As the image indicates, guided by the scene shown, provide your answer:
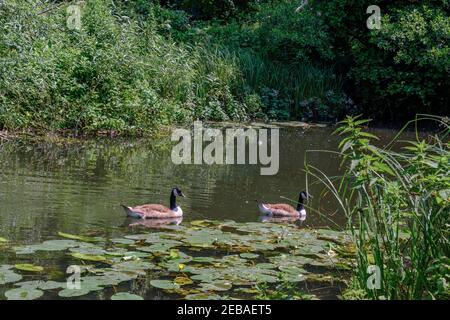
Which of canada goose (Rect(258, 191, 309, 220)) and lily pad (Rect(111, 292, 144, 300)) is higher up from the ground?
canada goose (Rect(258, 191, 309, 220))

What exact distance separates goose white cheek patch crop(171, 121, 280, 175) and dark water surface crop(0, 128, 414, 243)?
0.80 feet

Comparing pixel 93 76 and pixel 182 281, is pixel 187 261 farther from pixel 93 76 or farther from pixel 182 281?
pixel 93 76

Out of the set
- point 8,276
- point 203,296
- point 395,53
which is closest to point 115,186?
point 8,276

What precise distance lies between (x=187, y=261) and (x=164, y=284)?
76cm

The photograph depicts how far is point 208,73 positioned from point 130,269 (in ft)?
43.8

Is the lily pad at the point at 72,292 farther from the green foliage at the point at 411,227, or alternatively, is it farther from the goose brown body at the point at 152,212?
the goose brown body at the point at 152,212

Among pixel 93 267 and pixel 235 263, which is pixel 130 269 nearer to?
pixel 93 267

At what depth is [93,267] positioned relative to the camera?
6.97m

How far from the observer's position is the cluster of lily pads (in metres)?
6.44

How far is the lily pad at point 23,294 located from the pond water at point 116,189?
0.12m

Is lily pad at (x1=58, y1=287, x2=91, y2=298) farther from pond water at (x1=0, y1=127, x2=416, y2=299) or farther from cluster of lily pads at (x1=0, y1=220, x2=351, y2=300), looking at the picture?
pond water at (x1=0, y1=127, x2=416, y2=299)

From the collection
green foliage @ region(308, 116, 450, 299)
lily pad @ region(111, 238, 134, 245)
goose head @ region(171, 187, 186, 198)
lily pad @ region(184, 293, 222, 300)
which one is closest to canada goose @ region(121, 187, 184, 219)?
goose head @ region(171, 187, 186, 198)

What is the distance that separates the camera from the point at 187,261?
7.33 meters

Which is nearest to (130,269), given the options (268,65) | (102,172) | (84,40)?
(102,172)
